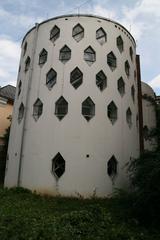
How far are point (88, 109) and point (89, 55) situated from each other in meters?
2.68

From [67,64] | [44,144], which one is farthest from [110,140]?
[67,64]

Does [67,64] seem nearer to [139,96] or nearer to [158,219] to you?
[139,96]

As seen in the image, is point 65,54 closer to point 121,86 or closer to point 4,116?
point 121,86

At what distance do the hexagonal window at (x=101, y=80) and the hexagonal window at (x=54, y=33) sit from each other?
9.37 ft

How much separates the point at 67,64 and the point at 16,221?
803 centimetres

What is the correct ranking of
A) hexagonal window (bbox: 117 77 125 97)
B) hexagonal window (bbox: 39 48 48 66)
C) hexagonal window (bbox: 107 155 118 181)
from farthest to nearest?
hexagonal window (bbox: 39 48 48 66)
hexagonal window (bbox: 117 77 125 97)
hexagonal window (bbox: 107 155 118 181)

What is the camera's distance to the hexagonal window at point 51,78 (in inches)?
544

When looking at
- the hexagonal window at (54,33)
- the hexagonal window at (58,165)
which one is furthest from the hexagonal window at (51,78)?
the hexagonal window at (58,165)

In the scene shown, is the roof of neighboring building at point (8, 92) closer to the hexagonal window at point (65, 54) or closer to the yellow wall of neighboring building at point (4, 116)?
the yellow wall of neighboring building at point (4, 116)

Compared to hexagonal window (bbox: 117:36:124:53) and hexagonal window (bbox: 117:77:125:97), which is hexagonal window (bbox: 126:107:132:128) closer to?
hexagonal window (bbox: 117:77:125:97)

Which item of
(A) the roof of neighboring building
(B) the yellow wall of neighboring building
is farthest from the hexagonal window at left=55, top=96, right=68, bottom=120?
(A) the roof of neighboring building

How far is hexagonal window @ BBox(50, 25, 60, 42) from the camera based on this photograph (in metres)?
14.6

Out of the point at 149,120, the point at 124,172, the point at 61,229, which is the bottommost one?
the point at 61,229

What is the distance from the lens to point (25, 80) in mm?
15000
